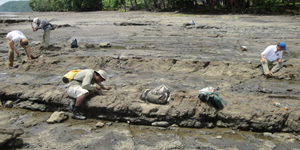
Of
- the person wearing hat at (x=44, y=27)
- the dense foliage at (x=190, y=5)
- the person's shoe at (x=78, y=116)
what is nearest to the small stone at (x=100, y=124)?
the person's shoe at (x=78, y=116)

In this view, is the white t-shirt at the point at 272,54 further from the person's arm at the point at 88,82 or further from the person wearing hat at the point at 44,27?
the person wearing hat at the point at 44,27

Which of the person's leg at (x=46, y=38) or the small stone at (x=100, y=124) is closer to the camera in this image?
the small stone at (x=100, y=124)

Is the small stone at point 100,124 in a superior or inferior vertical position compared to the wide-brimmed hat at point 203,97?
inferior

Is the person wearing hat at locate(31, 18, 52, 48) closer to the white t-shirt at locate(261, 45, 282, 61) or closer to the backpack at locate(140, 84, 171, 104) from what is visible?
the backpack at locate(140, 84, 171, 104)

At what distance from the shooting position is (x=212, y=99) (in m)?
4.62

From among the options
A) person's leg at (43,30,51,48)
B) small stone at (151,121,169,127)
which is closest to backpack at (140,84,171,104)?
small stone at (151,121,169,127)

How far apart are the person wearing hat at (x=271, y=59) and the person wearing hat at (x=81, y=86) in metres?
4.82

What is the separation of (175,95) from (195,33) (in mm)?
9205

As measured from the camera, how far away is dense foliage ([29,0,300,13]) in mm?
22609

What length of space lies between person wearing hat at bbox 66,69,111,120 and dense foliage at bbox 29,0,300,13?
68.8 feet

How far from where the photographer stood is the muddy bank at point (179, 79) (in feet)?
14.8

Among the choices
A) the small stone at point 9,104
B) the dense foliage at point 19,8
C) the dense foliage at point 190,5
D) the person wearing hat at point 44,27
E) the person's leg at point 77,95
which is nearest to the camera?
the person's leg at point 77,95

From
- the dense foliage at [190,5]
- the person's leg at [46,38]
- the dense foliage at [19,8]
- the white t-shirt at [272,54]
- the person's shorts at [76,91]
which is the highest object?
the dense foliage at [19,8]

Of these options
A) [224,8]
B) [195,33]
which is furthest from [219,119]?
[224,8]
